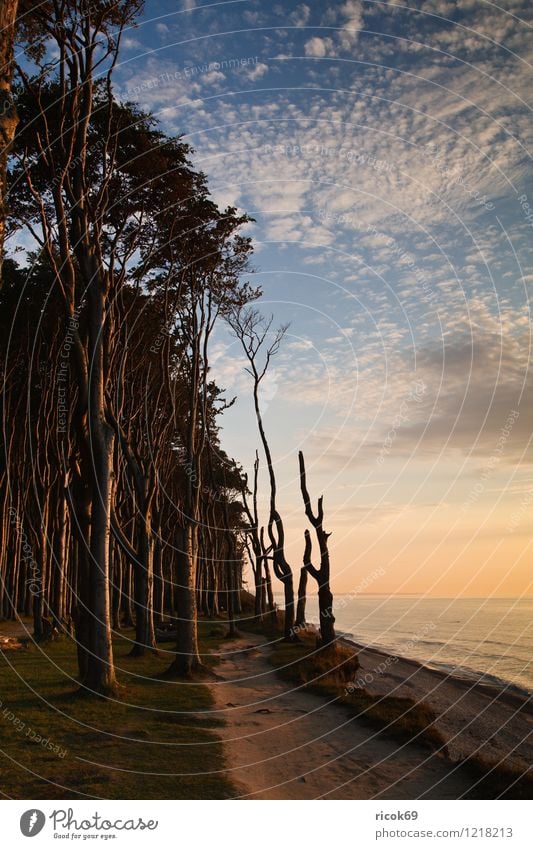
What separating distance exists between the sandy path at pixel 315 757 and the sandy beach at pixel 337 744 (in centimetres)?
2

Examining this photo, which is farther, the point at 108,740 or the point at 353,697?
the point at 353,697

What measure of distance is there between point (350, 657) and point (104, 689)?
11237 millimetres

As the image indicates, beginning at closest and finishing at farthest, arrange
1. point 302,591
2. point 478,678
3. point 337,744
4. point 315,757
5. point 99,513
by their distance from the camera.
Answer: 1. point 315,757
2. point 337,744
3. point 99,513
4. point 302,591
5. point 478,678

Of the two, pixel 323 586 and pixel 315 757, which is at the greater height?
pixel 323 586

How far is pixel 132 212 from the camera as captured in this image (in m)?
18.7

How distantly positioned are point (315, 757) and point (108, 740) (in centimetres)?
345

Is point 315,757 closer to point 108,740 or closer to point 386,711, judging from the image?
point 108,740

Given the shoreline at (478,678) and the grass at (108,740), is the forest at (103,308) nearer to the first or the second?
the grass at (108,740)

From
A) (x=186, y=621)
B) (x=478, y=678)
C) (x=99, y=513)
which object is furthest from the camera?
(x=478, y=678)

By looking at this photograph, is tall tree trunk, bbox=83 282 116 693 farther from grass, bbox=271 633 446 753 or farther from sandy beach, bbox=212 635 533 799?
grass, bbox=271 633 446 753

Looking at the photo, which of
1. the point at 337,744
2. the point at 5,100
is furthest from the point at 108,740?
the point at 5,100

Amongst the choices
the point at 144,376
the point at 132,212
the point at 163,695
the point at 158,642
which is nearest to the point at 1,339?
the point at 144,376

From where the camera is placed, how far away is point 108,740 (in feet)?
35.4
